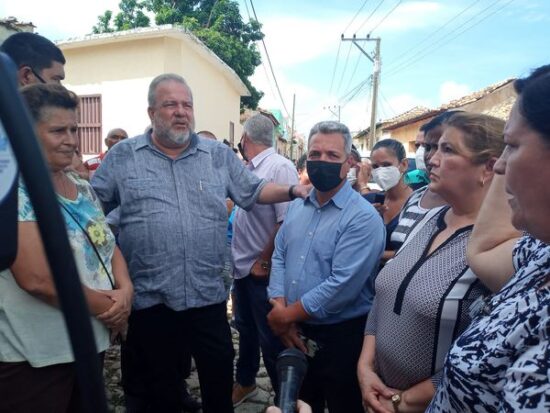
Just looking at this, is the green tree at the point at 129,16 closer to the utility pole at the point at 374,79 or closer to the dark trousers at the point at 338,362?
the utility pole at the point at 374,79

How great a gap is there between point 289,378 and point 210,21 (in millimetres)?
20377

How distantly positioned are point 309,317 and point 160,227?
0.94 metres

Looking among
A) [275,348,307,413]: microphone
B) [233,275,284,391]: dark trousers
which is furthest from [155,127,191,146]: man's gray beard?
[275,348,307,413]: microphone

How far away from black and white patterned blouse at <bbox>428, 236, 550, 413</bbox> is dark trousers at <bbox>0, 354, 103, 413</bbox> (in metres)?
1.34

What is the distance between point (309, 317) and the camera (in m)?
Answer: 2.18

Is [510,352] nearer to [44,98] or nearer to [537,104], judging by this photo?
[537,104]

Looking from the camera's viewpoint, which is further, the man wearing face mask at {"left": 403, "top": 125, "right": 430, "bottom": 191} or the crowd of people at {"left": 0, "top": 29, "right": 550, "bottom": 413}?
the man wearing face mask at {"left": 403, "top": 125, "right": 430, "bottom": 191}

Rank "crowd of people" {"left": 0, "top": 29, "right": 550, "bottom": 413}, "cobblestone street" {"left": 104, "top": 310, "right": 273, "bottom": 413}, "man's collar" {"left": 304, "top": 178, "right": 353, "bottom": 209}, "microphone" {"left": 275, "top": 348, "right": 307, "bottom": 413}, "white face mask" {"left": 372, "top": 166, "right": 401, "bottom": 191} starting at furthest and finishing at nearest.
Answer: "white face mask" {"left": 372, "top": 166, "right": 401, "bottom": 191} < "cobblestone street" {"left": 104, "top": 310, "right": 273, "bottom": 413} < "man's collar" {"left": 304, "top": 178, "right": 353, "bottom": 209} < "microphone" {"left": 275, "top": 348, "right": 307, "bottom": 413} < "crowd of people" {"left": 0, "top": 29, "right": 550, "bottom": 413}

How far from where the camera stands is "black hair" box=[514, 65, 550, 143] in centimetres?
98

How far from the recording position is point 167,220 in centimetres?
235

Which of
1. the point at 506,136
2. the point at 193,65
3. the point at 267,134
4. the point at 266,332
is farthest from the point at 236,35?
the point at 506,136

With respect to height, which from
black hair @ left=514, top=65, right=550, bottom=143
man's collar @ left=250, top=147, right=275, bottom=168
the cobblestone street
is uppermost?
black hair @ left=514, top=65, right=550, bottom=143

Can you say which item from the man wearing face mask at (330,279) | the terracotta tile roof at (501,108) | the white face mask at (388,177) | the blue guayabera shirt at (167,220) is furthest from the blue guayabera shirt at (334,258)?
the terracotta tile roof at (501,108)

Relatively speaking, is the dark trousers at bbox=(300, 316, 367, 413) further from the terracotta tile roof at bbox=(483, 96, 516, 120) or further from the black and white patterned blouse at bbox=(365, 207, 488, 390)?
the terracotta tile roof at bbox=(483, 96, 516, 120)
